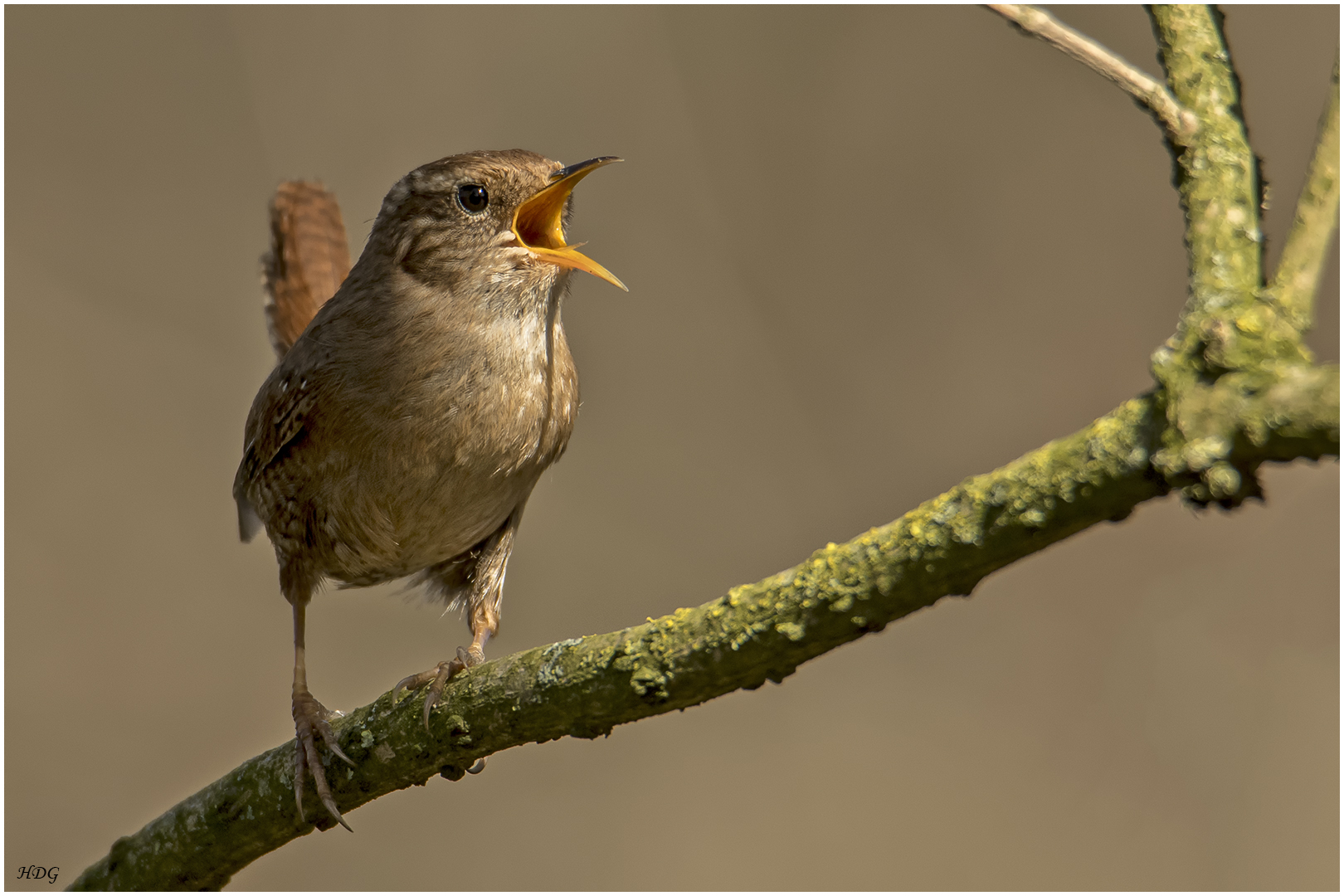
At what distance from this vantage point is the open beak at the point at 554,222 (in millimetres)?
2498

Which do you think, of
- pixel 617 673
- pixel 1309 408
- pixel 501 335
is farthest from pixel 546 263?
pixel 1309 408

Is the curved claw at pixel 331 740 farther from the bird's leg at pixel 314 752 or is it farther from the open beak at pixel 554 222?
the open beak at pixel 554 222

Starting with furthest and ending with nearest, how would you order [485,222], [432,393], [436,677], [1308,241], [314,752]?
[485,222] < [432,393] < [314,752] < [436,677] < [1308,241]

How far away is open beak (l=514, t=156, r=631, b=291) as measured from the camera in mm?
2498

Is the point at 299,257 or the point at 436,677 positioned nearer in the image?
the point at 436,677

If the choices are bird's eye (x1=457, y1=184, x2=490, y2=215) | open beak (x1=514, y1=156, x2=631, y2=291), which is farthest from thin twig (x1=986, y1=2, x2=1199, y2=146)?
bird's eye (x1=457, y1=184, x2=490, y2=215)

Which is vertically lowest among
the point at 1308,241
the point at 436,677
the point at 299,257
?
the point at 436,677

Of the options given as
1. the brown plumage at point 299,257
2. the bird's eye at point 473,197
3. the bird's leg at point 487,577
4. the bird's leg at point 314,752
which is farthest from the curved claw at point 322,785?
the brown plumage at point 299,257

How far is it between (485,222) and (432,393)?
0.44 m

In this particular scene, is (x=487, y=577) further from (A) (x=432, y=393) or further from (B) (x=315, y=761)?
(B) (x=315, y=761)

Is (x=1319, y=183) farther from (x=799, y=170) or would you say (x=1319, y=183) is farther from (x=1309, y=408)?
(x=799, y=170)

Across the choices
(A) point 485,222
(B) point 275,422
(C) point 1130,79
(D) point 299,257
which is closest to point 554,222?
(A) point 485,222

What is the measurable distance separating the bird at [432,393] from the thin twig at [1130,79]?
1301mm

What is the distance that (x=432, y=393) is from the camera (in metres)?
2.49
